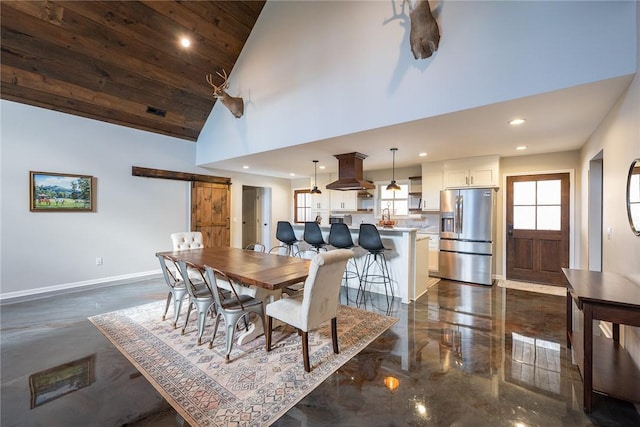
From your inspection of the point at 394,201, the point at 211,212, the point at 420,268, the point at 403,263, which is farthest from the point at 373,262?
the point at 211,212

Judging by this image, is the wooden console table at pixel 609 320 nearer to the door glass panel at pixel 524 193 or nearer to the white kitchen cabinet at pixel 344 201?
the door glass panel at pixel 524 193

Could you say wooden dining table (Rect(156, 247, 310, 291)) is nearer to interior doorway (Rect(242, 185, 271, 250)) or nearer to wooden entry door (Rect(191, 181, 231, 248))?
wooden entry door (Rect(191, 181, 231, 248))

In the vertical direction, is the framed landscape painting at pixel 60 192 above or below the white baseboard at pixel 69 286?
above

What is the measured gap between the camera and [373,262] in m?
4.39

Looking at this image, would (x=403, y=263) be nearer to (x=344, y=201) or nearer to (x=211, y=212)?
(x=344, y=201)

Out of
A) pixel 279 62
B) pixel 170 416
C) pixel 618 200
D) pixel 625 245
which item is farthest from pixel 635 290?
pixel 279 62

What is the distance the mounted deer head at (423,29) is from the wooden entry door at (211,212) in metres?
5.06

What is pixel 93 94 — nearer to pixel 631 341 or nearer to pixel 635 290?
pixel 635 290

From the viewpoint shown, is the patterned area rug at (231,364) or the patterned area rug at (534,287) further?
the patterned area rug at (534,287)

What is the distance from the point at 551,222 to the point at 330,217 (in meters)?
4.55

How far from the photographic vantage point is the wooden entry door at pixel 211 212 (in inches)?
238

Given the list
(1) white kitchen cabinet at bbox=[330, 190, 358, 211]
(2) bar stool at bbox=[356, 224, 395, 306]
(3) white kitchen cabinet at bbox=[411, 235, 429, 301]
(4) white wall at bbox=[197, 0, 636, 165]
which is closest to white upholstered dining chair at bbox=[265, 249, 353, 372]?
(2) bar stool at bbox=[356, 224, 395, 306]

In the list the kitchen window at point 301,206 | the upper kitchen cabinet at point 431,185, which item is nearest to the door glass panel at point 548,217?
the upper kitchen cabinet at point 431,185

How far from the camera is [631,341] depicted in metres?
2.11
